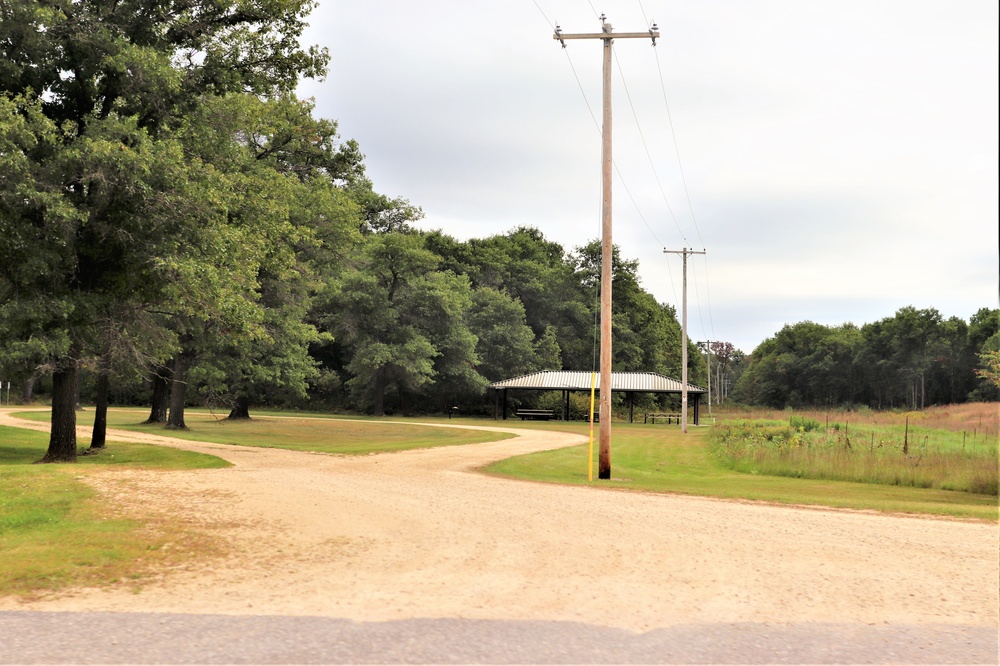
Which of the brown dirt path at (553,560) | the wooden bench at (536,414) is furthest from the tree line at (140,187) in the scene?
the wooden bench at (536,414)

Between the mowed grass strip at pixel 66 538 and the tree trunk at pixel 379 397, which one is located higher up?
the tree trunk at pixel 379 397

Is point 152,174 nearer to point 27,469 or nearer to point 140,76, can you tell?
point 140,76

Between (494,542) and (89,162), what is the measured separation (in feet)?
38.0

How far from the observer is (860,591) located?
7.01m

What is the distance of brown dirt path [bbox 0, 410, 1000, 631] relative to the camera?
251 inches

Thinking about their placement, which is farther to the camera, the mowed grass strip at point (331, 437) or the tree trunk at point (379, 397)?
the tree trunk at point (379, 397)

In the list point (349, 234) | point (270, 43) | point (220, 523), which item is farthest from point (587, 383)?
point (220, 523)

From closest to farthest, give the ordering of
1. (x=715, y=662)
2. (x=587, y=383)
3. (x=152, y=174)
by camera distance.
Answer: (x=715, y=662) → (x=152, y=174) → (x=587, y=383)

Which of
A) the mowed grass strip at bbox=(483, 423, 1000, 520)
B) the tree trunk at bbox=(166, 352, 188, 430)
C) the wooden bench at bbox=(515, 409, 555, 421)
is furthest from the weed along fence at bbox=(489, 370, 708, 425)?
the mowed grass strip at bbox=(483, 423, 1000, 520)

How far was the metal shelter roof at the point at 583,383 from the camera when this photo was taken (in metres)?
52.2

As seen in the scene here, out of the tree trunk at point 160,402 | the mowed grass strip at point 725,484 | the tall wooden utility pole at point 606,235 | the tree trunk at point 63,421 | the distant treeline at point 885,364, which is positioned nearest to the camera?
the mowed grass strip at point 725,484

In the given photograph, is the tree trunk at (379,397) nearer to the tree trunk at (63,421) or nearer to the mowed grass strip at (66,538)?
the tree trunk at (63,421)

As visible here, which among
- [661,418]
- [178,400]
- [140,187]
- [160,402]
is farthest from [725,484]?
[661,418]

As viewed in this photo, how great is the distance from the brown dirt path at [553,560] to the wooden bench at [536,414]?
41445 millimetres
